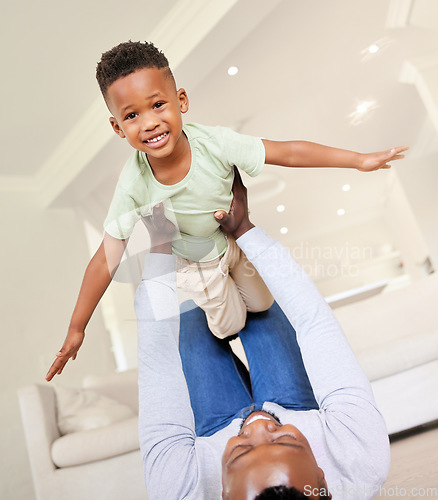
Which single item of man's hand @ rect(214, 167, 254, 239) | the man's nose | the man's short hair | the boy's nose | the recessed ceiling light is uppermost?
the recessed ceiling light

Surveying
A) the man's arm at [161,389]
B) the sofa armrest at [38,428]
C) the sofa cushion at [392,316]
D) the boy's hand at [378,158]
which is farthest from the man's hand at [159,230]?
the sofa cushion at [392,316]

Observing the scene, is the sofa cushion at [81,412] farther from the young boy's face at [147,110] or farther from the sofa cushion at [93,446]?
the young boy's face at [147,110]

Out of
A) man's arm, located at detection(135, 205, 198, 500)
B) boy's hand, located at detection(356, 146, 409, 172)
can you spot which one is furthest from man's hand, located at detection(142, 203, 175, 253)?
boy's hand, located at detection(356, 146, 409, 172)

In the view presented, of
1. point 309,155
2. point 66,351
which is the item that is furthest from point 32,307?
point 309,155

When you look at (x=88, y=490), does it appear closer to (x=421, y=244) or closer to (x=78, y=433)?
(x=78, y=433)

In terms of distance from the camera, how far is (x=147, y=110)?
0.43 meters

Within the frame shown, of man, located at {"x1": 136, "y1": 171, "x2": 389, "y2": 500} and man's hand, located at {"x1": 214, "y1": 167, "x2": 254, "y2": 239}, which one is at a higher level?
man's hand, located at {"x1": 214, "y1": 167, "x2": 254, "y2": 239}

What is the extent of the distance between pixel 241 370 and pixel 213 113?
548 millimetres

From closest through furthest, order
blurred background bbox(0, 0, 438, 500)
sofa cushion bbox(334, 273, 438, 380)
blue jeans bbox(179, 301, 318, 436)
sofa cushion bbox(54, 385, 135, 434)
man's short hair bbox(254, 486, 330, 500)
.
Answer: man's short hair bbox(254, 486, 330, 500), blue jeans bbox(179, 301, 318, 436), blurred background bbox(0, 0, 438, 500), sofa cushion bbox(54, 385, 135, 434), sofa cushion bbox(334, 273, 438, 380)

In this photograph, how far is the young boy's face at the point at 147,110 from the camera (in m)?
0.43

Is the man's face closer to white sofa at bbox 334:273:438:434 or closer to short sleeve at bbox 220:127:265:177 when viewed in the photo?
short sleeve at bbox 220:127:265:177

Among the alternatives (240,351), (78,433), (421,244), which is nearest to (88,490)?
(78,433)

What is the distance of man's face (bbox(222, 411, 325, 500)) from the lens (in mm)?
323

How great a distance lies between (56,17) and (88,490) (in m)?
1.19
